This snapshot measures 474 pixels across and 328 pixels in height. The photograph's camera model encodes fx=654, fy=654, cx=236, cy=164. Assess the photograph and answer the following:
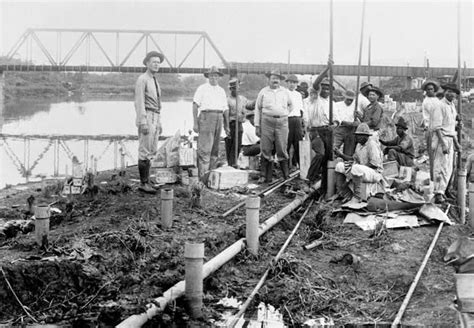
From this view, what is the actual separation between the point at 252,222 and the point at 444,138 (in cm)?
489

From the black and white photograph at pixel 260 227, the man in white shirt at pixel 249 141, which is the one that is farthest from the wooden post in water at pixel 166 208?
the man in white shirt at pixel 249 141

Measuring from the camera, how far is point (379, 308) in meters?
5.88

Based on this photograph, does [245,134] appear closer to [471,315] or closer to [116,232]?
[116,232]

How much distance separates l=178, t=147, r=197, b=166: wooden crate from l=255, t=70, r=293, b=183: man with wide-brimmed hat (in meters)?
1.40

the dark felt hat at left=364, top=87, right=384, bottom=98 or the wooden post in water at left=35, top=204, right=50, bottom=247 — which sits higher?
Answer: the dark felt hat at left=364, top=87, right=384, bottom=98

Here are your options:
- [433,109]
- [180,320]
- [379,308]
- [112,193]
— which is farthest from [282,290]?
[433,109]

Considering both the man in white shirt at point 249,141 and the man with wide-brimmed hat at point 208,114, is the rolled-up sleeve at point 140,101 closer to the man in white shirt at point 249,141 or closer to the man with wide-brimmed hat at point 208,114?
the man with wide-brimmed hat at point 208,114

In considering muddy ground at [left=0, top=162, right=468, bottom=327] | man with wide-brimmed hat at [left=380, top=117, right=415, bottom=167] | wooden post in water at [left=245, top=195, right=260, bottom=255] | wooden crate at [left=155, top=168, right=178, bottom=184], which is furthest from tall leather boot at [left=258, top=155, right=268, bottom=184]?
wooden post in water at [left=245, top=195, right=260, bottom=255]

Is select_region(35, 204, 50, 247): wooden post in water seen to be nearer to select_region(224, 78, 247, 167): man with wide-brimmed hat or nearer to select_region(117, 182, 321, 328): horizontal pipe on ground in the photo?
select_region(117, 182, 321, 328): horizontal pipe on ground

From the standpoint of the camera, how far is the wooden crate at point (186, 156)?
10.5 m

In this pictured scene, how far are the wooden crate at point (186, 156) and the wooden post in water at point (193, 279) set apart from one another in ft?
17.4

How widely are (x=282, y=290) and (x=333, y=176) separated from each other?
424 cm

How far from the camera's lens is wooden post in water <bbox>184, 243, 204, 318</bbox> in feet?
17.2

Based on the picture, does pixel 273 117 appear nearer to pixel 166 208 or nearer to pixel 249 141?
pixel 249 141
